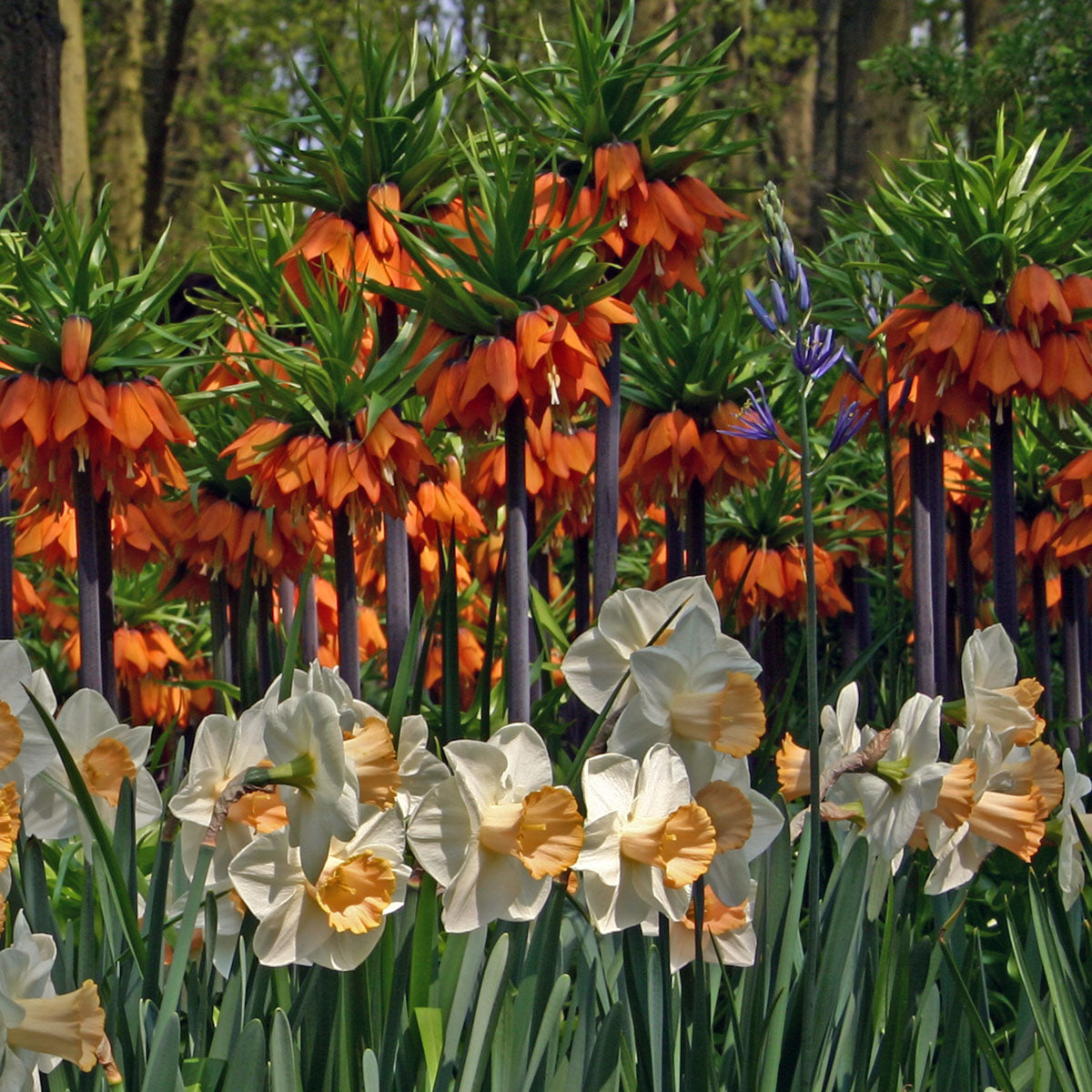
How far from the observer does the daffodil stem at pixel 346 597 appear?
2.41 m

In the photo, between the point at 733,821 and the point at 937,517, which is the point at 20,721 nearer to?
the point at 733,821

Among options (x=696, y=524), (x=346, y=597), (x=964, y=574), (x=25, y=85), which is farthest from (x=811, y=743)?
(x=25, y=85)

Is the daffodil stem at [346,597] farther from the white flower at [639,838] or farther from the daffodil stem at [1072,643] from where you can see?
the daffodil stem at [1072,643]

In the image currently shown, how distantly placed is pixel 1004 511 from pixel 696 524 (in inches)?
26.2

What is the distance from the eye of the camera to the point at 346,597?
8.00 feet

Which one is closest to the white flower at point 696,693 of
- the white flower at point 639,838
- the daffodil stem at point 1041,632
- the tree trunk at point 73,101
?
the white flower at point 639,838

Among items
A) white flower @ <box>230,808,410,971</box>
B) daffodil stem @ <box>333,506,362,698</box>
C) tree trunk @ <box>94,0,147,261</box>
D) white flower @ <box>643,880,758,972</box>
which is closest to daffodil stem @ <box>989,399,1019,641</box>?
daffodil stem @ <box>333,506,362,698</box>

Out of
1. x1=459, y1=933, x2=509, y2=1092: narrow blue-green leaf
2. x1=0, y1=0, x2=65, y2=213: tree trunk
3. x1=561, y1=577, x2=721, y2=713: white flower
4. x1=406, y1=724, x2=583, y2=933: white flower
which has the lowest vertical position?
x1=459, y1=933, x2=509, y2=1092: narrow blue-green leaf

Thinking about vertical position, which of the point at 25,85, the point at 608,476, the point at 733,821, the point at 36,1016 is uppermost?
the point at 25,85

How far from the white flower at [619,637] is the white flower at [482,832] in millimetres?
77

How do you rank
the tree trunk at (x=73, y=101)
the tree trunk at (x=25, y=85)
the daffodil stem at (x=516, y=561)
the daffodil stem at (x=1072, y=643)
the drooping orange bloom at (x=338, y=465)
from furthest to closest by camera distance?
the tree trunk at (x=73, y=101) < the tree trunk at (x=25, y=85) < the daffodil stem at (x=1072, y=643) < the drooping orange bloom at (x=338, y=465) < the daffodil stem at (x=516, y=561)

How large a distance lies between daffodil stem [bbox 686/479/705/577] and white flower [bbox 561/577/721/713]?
1557mm

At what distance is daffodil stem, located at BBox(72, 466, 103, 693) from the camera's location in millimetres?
2443

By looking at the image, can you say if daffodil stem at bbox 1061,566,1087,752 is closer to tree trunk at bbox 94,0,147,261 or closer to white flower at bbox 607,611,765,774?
white flower at bbox 607,611,765,774
